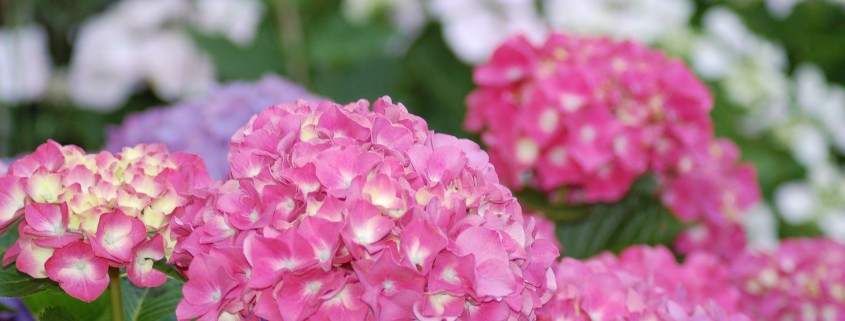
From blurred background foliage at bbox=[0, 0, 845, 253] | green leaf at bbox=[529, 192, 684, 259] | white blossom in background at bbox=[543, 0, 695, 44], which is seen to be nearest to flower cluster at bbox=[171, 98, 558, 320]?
green leaf at bbox=[529, 192, 684, 259]

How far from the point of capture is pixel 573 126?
0.94 metres

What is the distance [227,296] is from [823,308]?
2.05ft

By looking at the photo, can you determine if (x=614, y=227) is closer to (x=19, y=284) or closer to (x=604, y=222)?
(x=604, y=222)

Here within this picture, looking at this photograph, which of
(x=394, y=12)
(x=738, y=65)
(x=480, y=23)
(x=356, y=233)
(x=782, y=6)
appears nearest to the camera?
(x=356, y=233)

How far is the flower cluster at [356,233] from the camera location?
1.44 feet

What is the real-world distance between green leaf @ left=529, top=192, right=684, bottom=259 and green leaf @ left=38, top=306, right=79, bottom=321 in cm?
→ 50

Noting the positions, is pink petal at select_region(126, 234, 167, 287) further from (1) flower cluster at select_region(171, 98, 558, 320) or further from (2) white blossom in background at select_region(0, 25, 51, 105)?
(2) white blossom in background at select_region(0, 25, 51, 105)

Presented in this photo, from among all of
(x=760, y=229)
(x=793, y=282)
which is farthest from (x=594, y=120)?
(x=760, y=229)

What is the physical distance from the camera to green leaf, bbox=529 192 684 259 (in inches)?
36.6

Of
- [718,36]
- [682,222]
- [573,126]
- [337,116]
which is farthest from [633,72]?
A: [718,36]

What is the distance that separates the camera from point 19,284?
1.73 feet

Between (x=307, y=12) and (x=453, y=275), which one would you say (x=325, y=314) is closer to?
(x=453, y=275)

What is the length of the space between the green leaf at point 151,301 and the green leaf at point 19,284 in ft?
0.20

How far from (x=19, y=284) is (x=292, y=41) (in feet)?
4.13
